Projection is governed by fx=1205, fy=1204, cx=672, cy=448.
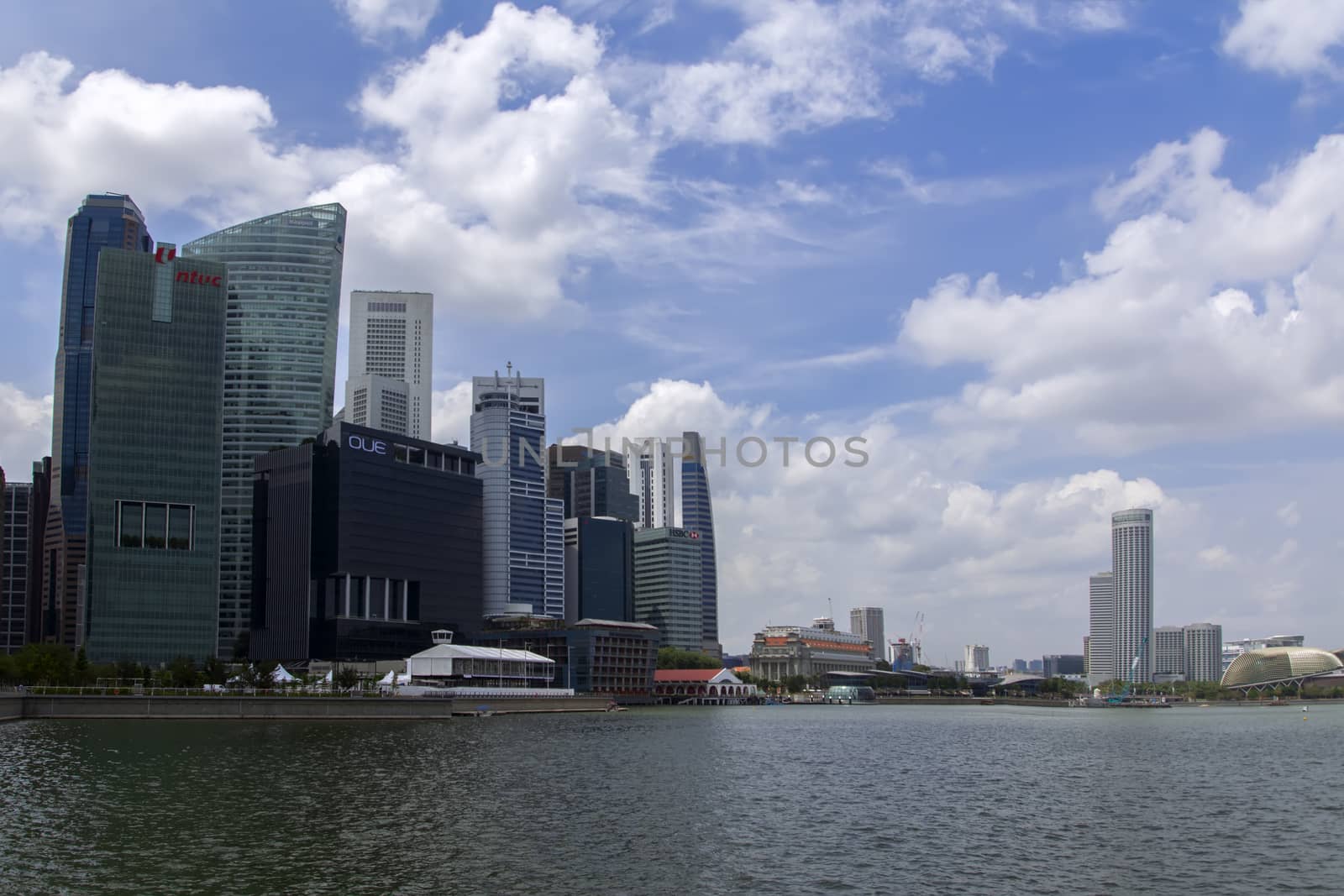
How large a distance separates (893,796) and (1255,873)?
111 ft

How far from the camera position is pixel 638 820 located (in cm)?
7569

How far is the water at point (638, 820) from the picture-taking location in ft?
185

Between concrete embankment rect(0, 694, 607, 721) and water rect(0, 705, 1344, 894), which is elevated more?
water rect(0, 705, 1344, 894)

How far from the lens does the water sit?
5628cm

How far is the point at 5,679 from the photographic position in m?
192

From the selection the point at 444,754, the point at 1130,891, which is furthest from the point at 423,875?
the point at 444,754

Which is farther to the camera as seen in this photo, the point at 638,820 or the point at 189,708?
the point at 189,708

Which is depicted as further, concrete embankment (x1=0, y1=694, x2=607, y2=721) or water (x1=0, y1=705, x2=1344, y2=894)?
concrete embankment (x1=0, y1=694, x2=607, y2=721)

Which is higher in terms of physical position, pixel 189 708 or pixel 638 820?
pixel 638 820

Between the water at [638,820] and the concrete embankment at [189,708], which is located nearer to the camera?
the water at [638,820]

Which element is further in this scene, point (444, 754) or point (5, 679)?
point (5, 679)

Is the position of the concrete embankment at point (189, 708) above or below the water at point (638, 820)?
below

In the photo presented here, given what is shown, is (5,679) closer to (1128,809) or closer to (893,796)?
(893,796)

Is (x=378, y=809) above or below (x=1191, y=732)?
above
